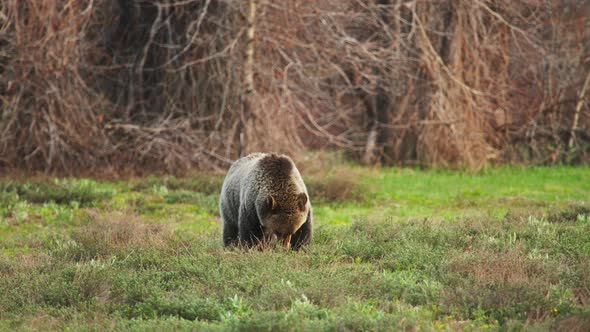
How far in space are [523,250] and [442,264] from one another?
1300 millimetres

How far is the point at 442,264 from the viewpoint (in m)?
8.11

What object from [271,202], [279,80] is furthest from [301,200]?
[279,80]

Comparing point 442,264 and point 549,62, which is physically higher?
point 549,62

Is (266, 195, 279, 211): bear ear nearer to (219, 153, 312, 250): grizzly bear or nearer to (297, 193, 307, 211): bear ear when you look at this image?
(219, 153, 312, 250): grizzly bear

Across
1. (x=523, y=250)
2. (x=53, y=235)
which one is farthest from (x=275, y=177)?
(x=53, y=235)

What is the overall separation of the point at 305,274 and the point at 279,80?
11.8 meters

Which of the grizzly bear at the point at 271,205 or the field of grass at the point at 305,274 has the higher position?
the grizzly bear at the point at 271,205

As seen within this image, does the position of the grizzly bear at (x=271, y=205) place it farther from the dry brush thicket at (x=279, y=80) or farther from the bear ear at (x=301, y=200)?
the dry brush thicket at (x=279, y=80)

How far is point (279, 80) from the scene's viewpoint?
62.3 ft

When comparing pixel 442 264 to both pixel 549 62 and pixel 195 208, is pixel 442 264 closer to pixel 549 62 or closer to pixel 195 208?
pixel 195 208

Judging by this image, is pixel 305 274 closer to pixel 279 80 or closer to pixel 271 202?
pixel 271 202

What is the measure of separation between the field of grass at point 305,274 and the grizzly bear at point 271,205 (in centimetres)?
25

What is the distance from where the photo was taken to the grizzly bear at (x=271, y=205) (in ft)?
27.5

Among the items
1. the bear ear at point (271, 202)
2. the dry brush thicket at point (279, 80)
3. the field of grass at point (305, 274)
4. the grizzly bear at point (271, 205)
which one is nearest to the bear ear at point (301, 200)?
the grizzly bear at point (271, 205)
